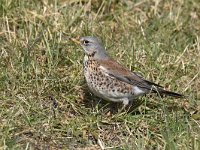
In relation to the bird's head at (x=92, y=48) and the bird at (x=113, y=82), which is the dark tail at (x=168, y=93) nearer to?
the bird at (x=113, y=82)

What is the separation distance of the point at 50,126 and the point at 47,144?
0.91 ft

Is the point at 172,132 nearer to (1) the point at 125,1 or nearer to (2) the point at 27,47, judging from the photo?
(2) the point at 27,47

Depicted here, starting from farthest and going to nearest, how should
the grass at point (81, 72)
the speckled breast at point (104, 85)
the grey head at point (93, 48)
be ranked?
the grey head at point (93, 48)
the speckled breast at point (104, 85)
the grass at point (81, 72)

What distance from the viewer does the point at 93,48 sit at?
7180 millimetres

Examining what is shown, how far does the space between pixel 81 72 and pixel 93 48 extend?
0.47 metres

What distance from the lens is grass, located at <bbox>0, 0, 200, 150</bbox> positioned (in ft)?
20.9

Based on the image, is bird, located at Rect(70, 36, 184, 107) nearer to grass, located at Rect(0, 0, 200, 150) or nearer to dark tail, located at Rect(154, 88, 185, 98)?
dark tail, located at Rect(154, 88, 185, 98)

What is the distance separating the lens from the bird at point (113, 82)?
22.8 ft

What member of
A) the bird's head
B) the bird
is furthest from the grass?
the bird's head

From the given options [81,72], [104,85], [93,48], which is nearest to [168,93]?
[104,85]

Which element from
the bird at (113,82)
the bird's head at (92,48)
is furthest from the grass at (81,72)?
the bird's head at (92,48)

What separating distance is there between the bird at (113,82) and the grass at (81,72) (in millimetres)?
178

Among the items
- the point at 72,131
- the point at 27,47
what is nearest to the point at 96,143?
the point at 72,131

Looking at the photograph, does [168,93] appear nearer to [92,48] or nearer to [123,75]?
[123,75]
